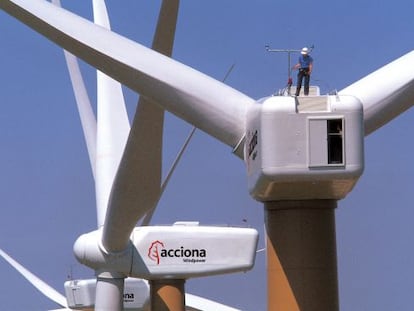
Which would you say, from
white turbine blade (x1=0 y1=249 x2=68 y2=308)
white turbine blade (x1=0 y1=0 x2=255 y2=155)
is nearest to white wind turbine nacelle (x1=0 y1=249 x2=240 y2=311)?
white turbine blade (x1=0 y1=249 x2=68 y2=308)

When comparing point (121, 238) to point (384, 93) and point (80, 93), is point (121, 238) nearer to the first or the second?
point (80, 93)

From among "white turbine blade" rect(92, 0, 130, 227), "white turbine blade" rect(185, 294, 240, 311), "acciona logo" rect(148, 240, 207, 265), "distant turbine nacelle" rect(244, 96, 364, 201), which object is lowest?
"distant turbine nacelle" rect(244, 96, 364, 201)

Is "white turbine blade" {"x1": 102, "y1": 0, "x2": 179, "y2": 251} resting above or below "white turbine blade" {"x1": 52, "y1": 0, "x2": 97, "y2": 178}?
below

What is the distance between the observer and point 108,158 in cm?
4434

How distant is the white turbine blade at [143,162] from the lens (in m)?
29.2

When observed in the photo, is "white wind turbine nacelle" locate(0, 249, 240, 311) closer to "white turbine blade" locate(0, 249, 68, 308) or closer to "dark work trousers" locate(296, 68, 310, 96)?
"white turbine blade" locate(0, 249, 68, 308)

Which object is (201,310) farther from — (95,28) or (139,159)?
(95,28)

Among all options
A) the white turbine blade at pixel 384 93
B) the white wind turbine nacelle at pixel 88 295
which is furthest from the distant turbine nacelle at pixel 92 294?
the white turbine blade at pixel 384 93

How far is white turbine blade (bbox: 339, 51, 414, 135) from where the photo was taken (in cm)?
2419

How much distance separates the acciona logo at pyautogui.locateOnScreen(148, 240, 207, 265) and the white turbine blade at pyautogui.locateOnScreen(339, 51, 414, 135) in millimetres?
22079

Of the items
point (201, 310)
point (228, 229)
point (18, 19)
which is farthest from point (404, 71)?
point (201, 310)

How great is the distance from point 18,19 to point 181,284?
23.3m

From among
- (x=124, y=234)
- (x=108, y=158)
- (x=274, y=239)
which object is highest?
(x=108, y=158)

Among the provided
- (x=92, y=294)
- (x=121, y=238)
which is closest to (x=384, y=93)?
(x=121, y=238)
